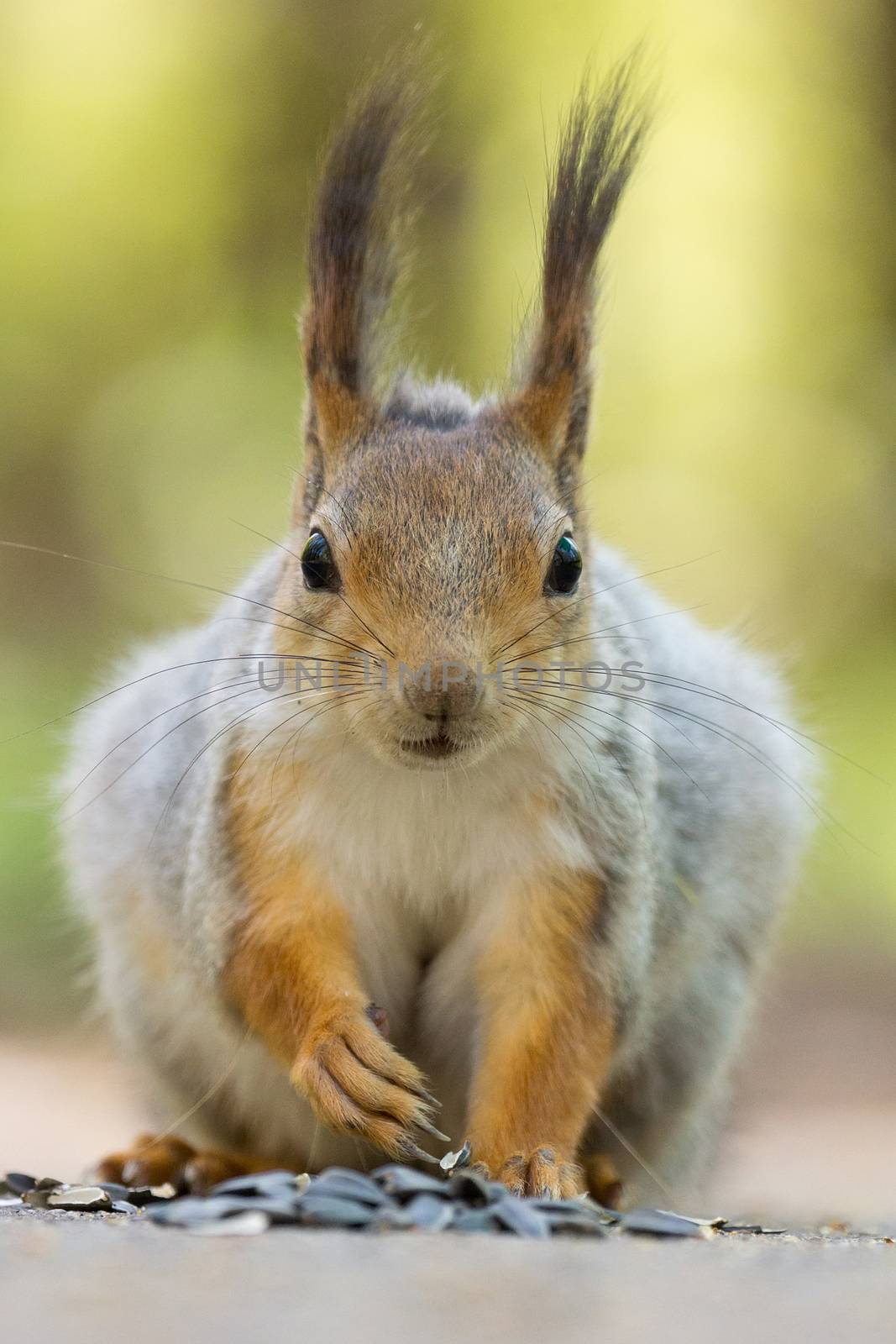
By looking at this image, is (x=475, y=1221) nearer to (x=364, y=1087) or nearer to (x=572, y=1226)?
(x=572, y=1226)

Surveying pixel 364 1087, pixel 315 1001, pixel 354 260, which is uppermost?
pixel 354 260

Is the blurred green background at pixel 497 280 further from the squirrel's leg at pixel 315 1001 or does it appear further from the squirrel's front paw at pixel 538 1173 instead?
the squirrel's front paw at pixel 538 1173

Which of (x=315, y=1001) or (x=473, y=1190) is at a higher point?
(x=315, y=1001)

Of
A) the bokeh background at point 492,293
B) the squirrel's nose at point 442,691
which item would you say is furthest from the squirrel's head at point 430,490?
the bokeh background at point 492,293

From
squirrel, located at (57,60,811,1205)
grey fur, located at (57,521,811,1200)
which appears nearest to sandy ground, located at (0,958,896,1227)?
grey fur, located at (57,521,811,1200)

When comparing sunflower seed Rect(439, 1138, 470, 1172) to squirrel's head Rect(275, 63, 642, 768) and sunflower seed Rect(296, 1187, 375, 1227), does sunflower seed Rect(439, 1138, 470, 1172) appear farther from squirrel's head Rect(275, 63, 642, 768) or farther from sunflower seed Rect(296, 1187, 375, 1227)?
squirrel's head Rect(275, 63, 642, 768)

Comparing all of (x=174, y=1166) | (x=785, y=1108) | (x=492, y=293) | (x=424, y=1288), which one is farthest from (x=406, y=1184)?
(x=492, y=293)

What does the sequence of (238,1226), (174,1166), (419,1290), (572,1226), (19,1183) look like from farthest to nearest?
1. (174,1166)
2. (19,1183)
3. (572,1226)
4. (238,1226)
5. (419,1290)

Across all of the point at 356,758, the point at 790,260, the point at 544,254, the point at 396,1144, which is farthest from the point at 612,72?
the point at 790,260
